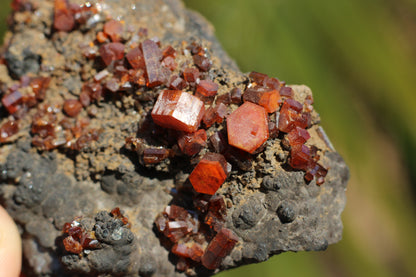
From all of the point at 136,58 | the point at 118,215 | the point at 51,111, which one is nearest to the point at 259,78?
the point at 136,58

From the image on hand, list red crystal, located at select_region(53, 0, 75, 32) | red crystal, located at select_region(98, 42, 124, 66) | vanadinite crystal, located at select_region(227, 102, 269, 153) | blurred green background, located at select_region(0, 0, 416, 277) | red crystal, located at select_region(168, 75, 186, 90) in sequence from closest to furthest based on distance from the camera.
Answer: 1. vanadinite crystal, located at select_region(227, 102, 269, 153)
2. red crystal, located at select_region(168, 75, 186, 90)
3. red crystal, located at select_region(98, 42, 124, 66)
4. red crystal, located at select_region(53, 0, 75, 32)
5. blurred green background, located at select_region(0, 0, 416, 277)

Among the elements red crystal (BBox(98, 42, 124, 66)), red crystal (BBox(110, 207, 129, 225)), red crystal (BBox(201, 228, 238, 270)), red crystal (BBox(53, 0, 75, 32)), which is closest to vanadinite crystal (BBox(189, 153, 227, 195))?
red crystal (BBox(201, 228, 238, 270))

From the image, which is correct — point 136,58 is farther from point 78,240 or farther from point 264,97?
point 78,240

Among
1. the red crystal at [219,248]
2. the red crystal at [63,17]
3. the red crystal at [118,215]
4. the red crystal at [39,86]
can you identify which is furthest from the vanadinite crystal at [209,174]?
the red crystal at [63,17]

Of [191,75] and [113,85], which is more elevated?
[191,75]

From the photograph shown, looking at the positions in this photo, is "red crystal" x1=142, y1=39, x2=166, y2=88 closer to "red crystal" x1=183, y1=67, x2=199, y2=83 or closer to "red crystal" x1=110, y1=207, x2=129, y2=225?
"red crystal" x1=183, y1=67, x2=199, y2=83
